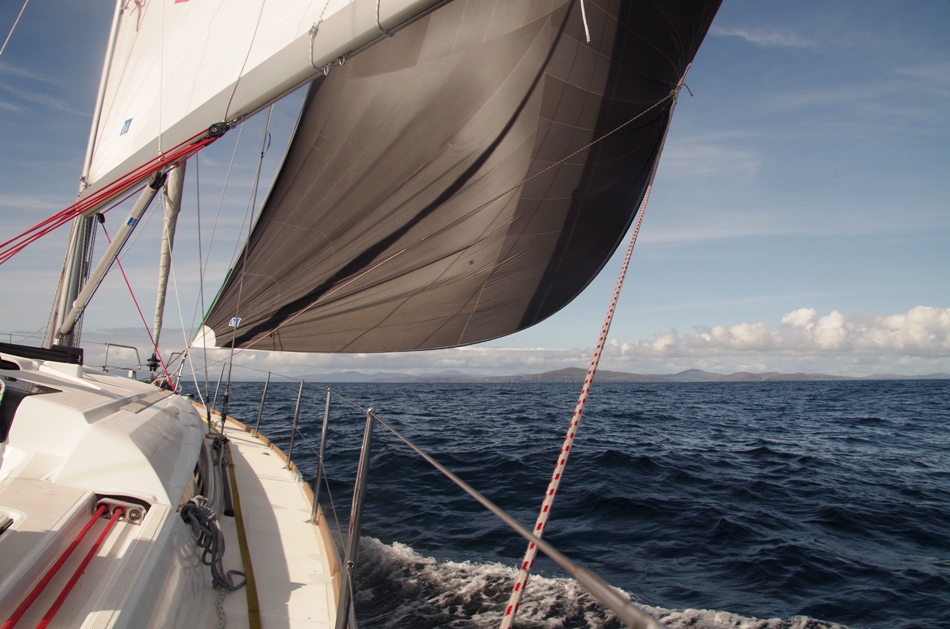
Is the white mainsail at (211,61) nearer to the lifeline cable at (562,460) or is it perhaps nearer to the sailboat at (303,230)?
the sailboat at (303,230)

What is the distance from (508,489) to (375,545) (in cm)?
255

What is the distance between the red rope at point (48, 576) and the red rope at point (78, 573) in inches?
1.7

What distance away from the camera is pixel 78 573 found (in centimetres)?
142

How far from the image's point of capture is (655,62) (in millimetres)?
4344

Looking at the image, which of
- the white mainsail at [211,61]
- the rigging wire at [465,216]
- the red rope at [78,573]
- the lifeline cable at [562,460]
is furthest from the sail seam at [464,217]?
the red rope at [78,573]

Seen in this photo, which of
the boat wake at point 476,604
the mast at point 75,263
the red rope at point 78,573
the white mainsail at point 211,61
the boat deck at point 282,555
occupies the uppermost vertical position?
the white mainsail at point 211,61

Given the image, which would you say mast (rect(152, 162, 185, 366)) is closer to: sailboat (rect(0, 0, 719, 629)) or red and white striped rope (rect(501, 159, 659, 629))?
sailboat (rect(0, 0, 719, 629))

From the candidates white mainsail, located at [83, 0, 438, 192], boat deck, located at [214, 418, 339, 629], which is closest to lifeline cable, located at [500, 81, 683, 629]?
boat deck, located at [214, 418, 339, 629]

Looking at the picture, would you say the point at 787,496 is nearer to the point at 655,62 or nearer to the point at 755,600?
the point at 755,600

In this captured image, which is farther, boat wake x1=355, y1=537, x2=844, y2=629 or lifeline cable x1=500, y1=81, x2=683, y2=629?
boat wake x1=355, y1=537, x2=844, y2=629

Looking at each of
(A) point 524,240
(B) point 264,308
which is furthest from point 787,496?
(B) point 264,308

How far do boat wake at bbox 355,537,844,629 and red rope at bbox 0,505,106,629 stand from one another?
2.20 meters

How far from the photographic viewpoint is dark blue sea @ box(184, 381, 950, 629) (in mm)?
3787

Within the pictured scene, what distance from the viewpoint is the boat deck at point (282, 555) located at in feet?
7.13
